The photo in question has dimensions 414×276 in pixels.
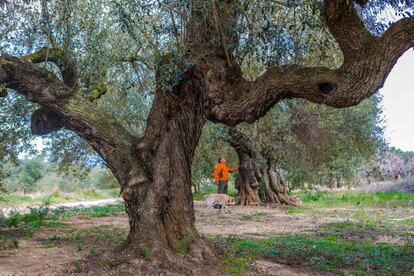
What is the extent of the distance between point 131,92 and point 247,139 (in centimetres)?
708

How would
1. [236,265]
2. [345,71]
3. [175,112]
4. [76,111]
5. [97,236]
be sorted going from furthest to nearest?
[97,236] < [76,111] < [175,112] < [236,265] < [345,71]

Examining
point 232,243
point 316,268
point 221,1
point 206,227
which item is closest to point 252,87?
point 221,1

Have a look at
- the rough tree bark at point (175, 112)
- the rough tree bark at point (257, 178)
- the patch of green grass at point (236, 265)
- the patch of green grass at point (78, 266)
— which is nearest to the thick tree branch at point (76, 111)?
the rough tree bark at point (175, 112)

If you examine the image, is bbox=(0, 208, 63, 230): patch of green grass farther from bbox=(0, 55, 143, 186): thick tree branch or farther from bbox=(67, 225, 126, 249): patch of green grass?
bbox=(0, 55, 143, 186): thick tree branch

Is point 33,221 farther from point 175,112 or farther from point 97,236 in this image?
point 175,112

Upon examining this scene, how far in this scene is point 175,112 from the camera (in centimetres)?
782

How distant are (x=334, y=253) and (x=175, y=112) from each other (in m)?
4.09

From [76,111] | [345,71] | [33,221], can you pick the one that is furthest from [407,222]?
[76,111]

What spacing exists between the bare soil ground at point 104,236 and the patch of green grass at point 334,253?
526 millimetres

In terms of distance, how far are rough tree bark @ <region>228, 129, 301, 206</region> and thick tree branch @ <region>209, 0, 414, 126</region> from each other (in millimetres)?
13340

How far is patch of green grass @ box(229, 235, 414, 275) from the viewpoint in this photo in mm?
8047

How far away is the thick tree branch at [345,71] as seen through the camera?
6246 mm

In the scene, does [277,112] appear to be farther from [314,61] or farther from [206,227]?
[314,61]

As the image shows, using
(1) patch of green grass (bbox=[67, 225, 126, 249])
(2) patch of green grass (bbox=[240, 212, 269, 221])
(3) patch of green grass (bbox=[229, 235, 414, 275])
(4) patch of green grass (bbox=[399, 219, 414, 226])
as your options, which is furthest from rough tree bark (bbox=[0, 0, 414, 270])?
(4) patch of green grass (bbox=[399, 219, 414, 226])
